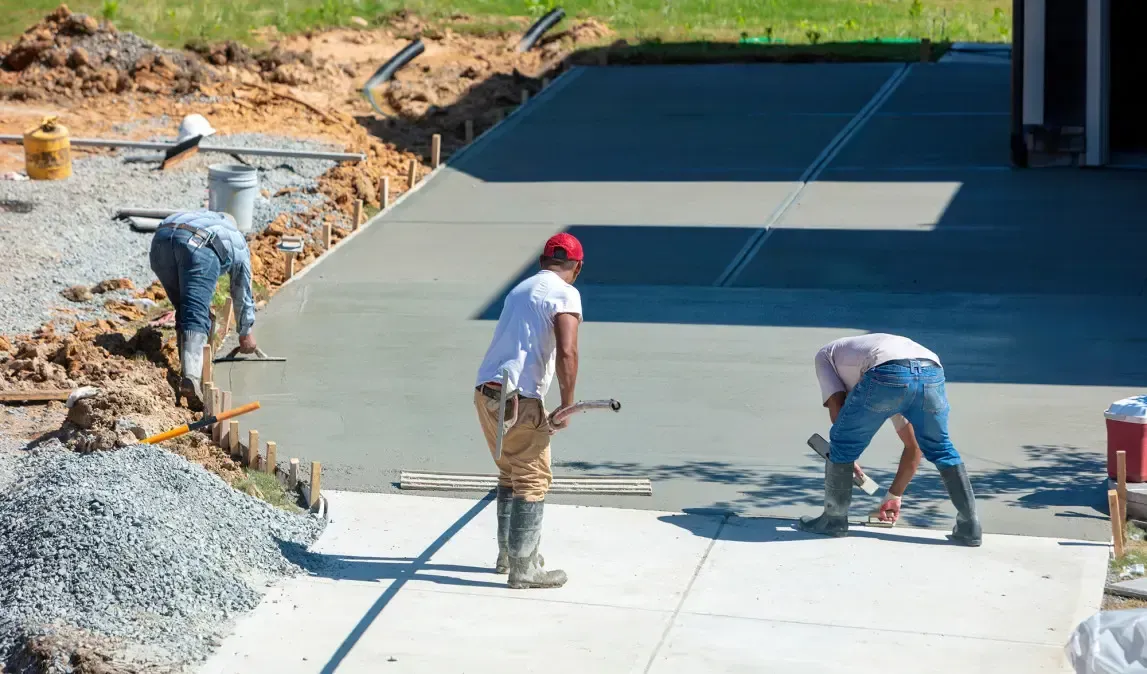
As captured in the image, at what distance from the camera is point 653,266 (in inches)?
564

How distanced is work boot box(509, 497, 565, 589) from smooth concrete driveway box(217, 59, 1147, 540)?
140 centimetres

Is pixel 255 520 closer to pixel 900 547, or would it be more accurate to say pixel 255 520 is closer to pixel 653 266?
pixel 900 547

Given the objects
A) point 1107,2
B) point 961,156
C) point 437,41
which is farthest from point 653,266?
point 437,41

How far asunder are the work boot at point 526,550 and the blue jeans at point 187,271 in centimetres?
423

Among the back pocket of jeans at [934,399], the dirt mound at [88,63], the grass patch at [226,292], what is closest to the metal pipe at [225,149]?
the dirt mound at [88,63]

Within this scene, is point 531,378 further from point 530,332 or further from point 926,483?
point 926,483

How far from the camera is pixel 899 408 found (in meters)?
7.74

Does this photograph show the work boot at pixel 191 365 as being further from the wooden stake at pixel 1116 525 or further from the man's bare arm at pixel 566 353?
the wooden stake at pixel 1116 525

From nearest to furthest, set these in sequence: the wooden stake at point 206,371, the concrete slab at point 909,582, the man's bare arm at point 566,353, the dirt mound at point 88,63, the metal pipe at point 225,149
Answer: the concrete slab at point 909,582, the man's bare arm at point 566,353, the wooden stake at point 206,371, the metal pipe at point 225,149, the dirt mound at point 88,63

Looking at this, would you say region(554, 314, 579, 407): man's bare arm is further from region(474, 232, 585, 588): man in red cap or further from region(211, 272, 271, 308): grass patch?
region(211, 272, 271, 308): grass patch

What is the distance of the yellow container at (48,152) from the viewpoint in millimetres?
16812

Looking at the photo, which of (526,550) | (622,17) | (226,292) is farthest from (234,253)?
(622,17)

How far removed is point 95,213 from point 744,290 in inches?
275

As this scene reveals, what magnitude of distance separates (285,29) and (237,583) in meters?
18.7
